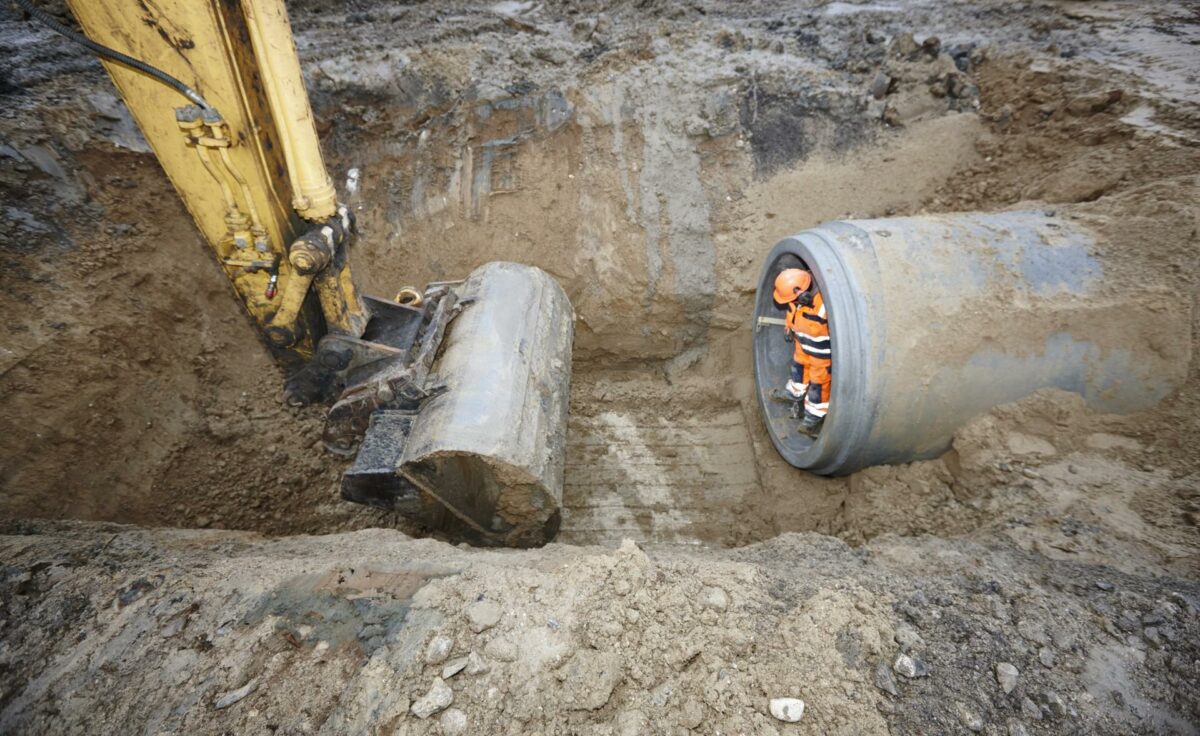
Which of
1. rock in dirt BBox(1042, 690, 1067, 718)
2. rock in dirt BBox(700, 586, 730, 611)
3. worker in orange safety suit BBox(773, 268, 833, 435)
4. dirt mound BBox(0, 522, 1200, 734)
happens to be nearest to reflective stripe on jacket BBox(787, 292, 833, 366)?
worker in orange safety suit BBox(773, 268, 833, 435)

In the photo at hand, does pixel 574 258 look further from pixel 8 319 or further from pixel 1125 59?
pixel 1125 59

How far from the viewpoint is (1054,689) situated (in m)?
1.73

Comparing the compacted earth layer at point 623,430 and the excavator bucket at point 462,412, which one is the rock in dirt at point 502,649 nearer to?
the compacted earth layer at point 623,430

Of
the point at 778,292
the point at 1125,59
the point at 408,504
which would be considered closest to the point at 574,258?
the point at 778,292

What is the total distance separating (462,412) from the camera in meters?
2.63

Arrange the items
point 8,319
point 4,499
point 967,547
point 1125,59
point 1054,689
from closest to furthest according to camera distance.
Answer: point 1054,689
point 967,547
point 4,499
point 8,319
point 1125,59

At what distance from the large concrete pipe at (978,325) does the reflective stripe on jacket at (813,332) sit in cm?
35

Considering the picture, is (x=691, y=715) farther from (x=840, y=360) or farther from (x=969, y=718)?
(x=840, y=360)

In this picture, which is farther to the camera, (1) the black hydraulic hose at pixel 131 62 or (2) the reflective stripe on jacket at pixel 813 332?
(2) the reflective stripe on jacket at pixel 813 332

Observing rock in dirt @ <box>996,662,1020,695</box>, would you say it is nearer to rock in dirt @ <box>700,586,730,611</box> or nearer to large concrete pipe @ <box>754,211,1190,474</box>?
rock in dirt @ <box>700,586,730,611</box>

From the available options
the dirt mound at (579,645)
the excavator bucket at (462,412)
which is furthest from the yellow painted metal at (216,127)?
the dirt mound at (579,645)

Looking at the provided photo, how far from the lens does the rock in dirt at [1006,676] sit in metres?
1.74

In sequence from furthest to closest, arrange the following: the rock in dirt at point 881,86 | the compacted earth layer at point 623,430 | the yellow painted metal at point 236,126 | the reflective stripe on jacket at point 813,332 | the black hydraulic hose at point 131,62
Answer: the rock in dirt at point 881,86 < the reflective stripe on jacket at point 813,332 < the yellow painted metal at point 236,126 < the black hydraulic hose at point 131,62 < the compacted earth layer at point 623,430

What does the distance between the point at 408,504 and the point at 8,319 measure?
7.91ft
